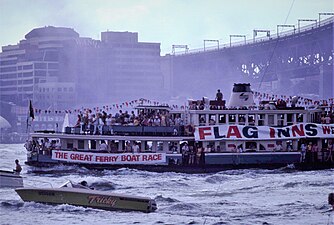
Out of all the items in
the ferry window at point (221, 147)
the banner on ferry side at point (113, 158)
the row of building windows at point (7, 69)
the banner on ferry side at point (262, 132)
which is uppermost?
the row of building windows at point (7, 69)

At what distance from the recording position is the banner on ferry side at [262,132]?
152 feet

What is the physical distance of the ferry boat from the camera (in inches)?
1811

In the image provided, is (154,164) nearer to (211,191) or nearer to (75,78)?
(211,191)

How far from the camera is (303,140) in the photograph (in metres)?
47.7

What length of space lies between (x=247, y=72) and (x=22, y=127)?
33.1 meters

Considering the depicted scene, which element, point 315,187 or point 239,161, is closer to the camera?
point 315,187

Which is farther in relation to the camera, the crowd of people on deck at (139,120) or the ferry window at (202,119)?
the ferry window at (202,119)

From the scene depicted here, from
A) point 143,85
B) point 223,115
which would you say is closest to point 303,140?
point 223,115

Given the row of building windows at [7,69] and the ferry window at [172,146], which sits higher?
the row of building windows at [7,69]

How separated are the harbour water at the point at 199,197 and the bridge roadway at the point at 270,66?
48015 mm

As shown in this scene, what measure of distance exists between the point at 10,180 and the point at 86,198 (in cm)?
651

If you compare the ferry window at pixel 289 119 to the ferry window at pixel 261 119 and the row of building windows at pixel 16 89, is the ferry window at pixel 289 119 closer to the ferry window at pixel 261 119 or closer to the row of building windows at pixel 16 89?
the ferry window at pixel 261 119

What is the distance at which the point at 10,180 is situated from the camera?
37.0 meters

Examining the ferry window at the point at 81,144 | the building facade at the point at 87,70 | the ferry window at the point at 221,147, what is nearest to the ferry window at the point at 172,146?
the ferry window at the point at 221,147
